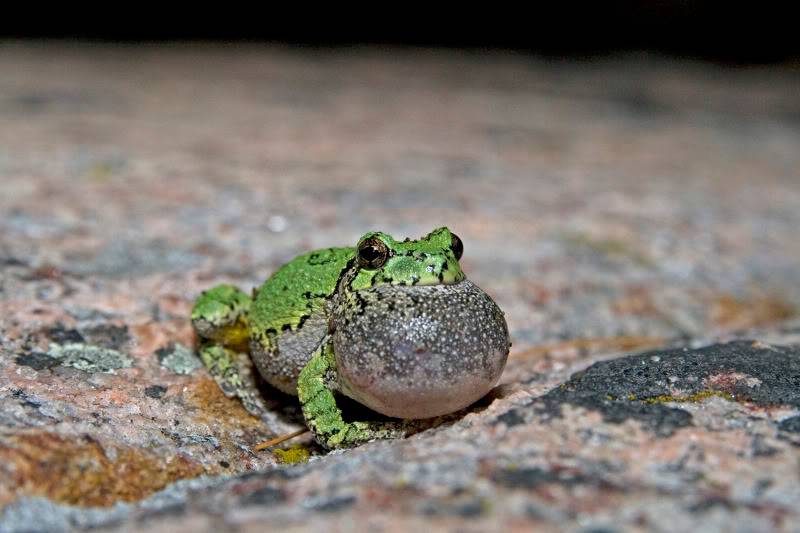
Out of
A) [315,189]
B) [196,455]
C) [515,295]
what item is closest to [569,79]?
[315,189]

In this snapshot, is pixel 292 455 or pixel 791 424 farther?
pixel 292 455

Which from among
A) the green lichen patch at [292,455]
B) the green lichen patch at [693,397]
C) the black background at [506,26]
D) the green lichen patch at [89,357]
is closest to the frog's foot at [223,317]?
the green lichen patch at [89,357]

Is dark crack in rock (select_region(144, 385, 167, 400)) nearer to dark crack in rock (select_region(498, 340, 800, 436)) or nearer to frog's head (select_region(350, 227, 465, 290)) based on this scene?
frog's head (select_region(350, 227, 465, 290))

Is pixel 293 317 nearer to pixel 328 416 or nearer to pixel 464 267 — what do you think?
pixel 328 416

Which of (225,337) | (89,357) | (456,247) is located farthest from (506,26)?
(89,357)

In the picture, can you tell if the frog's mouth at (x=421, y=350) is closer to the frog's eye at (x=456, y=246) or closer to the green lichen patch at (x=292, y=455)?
the frog's eye at (x=456, y=246)

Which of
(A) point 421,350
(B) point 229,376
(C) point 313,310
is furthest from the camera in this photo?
(B) point 229,376

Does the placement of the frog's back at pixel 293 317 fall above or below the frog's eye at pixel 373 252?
below

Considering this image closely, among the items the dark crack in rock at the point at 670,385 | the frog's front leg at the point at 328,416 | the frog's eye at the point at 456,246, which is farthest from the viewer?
the frog's eye at the point at 456,246

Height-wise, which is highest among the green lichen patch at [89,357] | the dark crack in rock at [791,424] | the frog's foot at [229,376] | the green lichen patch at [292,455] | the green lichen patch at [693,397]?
the dark crack in rock at [791,424]
